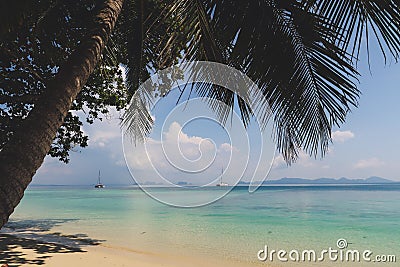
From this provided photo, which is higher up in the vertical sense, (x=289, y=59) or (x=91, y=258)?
(x=289, y=59)

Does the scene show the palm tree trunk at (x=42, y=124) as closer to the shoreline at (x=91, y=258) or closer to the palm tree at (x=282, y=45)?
the palm tree at (x=282, y=45)

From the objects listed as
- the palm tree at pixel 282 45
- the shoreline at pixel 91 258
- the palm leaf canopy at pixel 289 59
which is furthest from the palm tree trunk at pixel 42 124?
the shoreline at pixel 91 258

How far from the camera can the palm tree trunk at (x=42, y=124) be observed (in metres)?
2.13

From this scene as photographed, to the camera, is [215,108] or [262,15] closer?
[262,15]

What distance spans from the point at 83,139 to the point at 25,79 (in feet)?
7.03

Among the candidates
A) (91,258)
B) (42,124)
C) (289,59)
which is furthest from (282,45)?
(91,258)

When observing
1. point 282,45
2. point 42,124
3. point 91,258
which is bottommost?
point 91,258

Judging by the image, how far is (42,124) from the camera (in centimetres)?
245

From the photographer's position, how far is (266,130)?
4426 millimetres

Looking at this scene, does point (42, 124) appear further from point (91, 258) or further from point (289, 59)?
point (91, 258)

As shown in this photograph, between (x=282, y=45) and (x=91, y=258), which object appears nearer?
(x=282, y=45)

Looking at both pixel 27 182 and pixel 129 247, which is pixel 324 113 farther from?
pixel 129 247

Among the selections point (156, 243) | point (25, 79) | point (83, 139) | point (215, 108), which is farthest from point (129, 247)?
point (215, 108)

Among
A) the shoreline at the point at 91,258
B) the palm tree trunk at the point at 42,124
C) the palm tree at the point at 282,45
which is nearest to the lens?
the palm tree trunk at the point at 42,124
